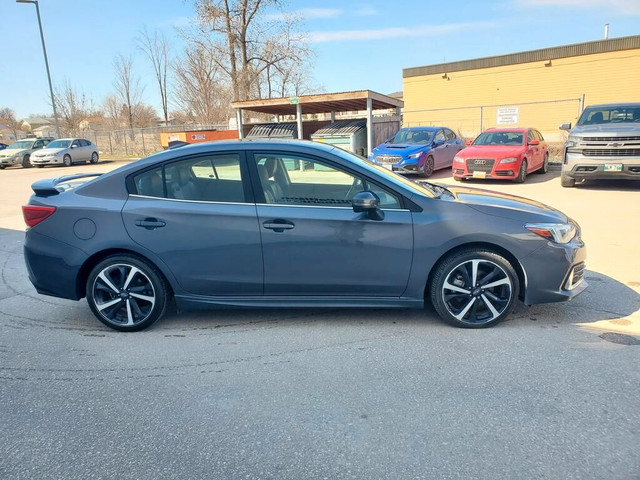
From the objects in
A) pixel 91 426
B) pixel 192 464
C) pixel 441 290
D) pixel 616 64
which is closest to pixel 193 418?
pixel 192 464

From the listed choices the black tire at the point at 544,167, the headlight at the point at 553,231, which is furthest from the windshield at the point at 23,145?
the headlight at the point at 553,231

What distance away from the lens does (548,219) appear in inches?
147

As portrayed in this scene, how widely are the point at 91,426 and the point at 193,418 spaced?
1.90ft

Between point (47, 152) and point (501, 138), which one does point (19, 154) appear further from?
point (501, 138)

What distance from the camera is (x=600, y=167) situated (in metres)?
10.2

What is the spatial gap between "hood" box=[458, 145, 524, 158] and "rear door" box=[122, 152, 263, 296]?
10293mm

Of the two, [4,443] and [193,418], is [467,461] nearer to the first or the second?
[193,418]

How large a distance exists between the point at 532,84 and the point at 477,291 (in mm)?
30573

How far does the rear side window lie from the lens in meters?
3.80

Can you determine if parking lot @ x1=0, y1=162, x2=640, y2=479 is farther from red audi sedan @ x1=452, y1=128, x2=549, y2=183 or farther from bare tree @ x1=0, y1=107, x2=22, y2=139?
bare tree @ x1=0, y1=107, x2=22, y2=139

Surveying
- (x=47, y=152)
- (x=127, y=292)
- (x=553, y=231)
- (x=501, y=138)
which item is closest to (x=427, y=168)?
(x=501, y=138)

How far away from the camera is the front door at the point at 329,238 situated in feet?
11.9

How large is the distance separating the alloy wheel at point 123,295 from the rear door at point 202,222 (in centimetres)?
28

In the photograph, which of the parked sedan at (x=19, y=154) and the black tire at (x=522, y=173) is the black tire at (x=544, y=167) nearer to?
the black tire at (x=522, y=173)
